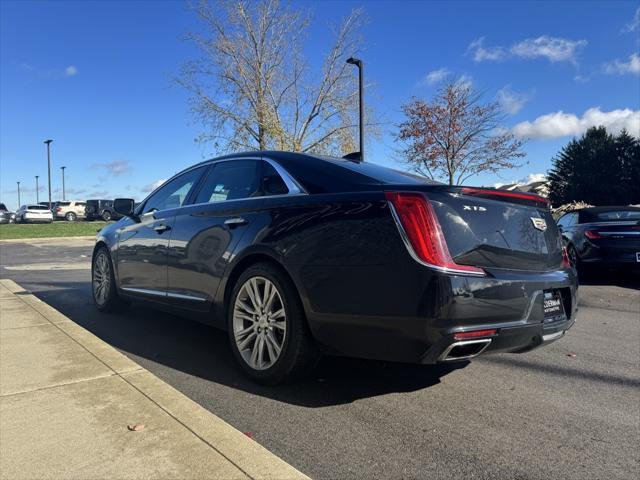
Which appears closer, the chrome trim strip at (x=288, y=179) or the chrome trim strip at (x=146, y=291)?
the chrome trim strip at (x=288, y=179)

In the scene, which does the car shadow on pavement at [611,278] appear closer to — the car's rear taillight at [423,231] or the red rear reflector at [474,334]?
the red rear reflector at [474,334]

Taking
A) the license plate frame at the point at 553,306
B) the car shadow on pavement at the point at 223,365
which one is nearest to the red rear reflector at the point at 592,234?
the car shadow on pavement at the point at 223,365

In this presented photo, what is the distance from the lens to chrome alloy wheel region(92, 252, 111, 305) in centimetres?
585

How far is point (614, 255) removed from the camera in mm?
8508

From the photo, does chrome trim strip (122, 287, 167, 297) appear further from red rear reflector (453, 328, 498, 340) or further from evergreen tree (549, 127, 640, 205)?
evergreen tree (549, 127, 640, 205)

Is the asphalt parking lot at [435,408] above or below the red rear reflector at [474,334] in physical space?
below

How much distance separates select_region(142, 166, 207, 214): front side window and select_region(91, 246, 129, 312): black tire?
904mm

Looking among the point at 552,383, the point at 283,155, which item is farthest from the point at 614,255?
the point at 283,155

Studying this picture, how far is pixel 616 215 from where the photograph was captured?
9.02 metres

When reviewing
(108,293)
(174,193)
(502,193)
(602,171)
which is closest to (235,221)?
(174,193)

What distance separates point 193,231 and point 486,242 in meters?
2.37

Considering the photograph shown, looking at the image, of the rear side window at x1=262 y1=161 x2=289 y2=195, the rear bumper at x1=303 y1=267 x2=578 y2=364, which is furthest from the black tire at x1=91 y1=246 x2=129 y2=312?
the rear bumper at x1=303 y1=267 x2=578 y2=364

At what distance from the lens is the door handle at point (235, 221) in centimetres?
371

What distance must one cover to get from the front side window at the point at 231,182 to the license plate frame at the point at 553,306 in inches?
81.9
